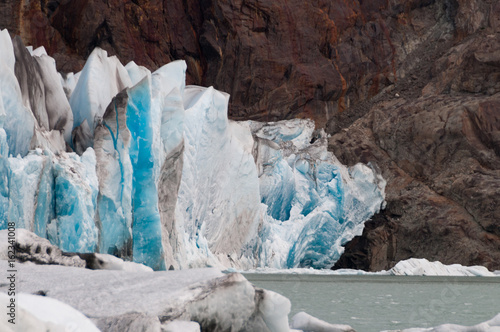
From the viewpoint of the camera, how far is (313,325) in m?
5.97

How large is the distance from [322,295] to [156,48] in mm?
24665

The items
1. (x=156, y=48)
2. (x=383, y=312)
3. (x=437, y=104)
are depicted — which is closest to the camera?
(x=383, y=312)

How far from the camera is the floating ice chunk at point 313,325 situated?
228 inches

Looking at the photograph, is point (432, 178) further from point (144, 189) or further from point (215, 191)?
point (144, 189)

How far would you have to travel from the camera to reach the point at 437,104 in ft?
107

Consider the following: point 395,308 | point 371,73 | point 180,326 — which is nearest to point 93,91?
point 395,308

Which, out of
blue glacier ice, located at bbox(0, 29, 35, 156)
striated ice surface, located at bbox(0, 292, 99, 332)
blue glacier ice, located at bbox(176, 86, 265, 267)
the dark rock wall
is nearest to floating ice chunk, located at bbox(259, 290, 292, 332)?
striated ice surface, located at bbox(0, 292, 99, 332)

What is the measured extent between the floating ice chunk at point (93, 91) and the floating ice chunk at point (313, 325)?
392 inches

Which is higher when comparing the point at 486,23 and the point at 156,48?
the point at 486,23

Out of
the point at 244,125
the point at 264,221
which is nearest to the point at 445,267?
the point at 264,221

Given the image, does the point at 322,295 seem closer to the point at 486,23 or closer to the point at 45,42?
the point at 45,42

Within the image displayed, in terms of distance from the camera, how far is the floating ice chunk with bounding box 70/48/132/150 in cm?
1571

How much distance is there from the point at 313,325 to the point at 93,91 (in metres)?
11.4

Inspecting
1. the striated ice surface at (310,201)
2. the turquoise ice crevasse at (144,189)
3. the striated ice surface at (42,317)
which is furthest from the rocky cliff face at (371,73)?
the striated ice surface at (42,317)
